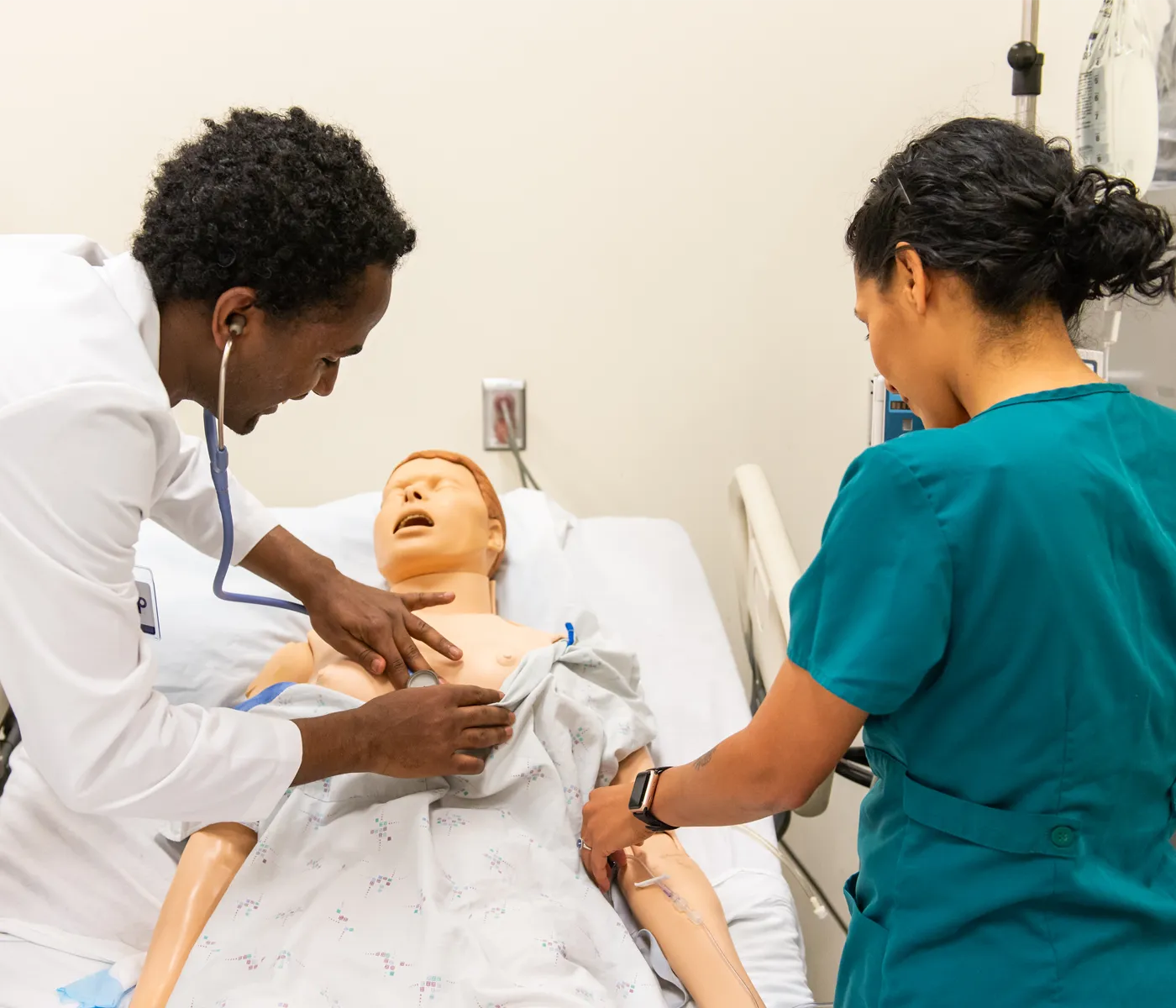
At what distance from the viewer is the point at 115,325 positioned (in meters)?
1.11

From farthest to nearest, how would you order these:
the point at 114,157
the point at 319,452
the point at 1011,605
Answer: the point at 319,452 < the point at 114,157 < the point at 1011,605

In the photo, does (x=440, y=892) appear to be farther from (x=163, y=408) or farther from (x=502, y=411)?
(x=502, y=411)

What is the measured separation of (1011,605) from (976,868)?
25 cm

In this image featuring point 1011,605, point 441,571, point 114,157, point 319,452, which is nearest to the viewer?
point 1011,605

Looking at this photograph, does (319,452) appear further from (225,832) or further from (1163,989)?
(1163,989)

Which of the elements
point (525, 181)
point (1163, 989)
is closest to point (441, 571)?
point (525, 181)

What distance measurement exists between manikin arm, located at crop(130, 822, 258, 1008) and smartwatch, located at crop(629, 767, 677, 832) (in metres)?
0.56

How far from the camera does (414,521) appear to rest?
1.93 meters

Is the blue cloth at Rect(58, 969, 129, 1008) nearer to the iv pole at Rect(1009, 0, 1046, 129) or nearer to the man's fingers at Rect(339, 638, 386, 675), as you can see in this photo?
the man's fingers at Rect(339, 638, 386, 675)

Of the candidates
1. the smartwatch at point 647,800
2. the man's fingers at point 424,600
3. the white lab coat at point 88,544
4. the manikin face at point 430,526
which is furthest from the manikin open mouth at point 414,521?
the smartwatch at point 647,800

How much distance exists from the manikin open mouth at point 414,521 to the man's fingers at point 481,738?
0.55 metres

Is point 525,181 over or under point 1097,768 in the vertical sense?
over

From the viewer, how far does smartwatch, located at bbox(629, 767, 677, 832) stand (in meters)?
1.17

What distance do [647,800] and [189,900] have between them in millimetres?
623
